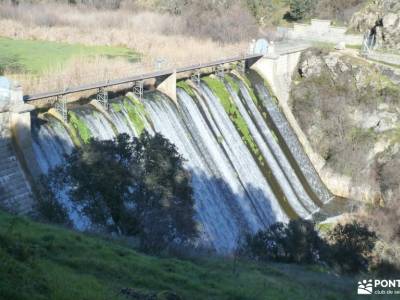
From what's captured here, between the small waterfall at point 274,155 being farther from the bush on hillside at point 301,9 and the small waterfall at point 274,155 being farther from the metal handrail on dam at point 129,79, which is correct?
the bush on hillside at point 301,9

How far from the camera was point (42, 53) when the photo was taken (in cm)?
3919

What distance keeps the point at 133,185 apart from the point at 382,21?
35.3 metres

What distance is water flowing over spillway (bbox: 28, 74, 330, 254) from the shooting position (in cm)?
2331

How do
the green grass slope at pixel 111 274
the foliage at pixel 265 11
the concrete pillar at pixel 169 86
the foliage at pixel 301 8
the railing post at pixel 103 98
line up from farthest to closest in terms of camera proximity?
the foliage at pixel 265 11 < the foliage at pixel 301 8 < the concrete pillar at pixel 169 86 < the railing post at pixel 103 98 < the green grass slope at pixel 111 274

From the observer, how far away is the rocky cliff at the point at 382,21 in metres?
43.9

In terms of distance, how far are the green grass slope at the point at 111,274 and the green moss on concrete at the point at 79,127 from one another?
8013 mm

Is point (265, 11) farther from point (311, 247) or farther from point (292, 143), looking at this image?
point (311, 247)

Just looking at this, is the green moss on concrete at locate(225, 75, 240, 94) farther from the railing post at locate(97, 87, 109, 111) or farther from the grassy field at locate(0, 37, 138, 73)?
the railing post at locate(97, 87, 109, 111)

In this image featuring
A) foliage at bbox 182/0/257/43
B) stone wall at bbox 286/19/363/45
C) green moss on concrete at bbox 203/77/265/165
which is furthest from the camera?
foliage at bbox 182/0/257/43

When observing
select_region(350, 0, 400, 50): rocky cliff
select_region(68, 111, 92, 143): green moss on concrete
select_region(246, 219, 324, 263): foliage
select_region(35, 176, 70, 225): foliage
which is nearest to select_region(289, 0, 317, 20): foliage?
select_region(350, 0, 400, 50): rocky cliff

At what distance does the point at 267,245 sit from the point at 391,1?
33779 mm

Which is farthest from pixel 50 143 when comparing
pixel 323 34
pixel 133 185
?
pixel 323 34

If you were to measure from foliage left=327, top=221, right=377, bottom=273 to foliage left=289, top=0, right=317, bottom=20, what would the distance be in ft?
126

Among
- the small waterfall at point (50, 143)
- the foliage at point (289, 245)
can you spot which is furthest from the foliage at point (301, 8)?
the foliage at point (289, 245)
